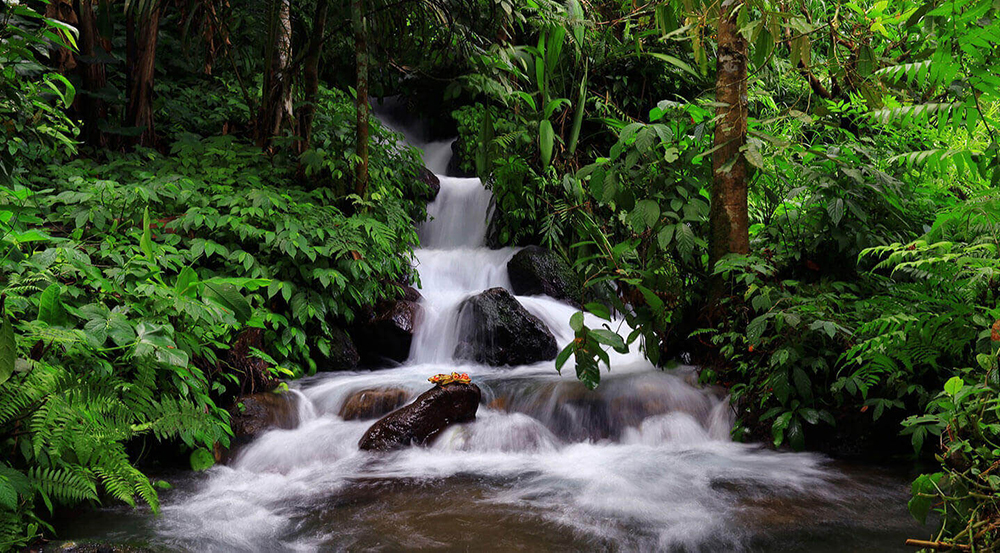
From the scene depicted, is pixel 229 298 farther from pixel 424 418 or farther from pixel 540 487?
pixel 540 487

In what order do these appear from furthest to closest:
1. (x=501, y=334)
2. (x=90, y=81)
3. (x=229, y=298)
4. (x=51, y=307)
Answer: (x=501, y=334) < (x=90, y=81) < (x=229, y=298) < (x=51, y=307)

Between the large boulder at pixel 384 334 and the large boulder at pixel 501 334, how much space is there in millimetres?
571

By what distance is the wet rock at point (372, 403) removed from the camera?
452 centimetres

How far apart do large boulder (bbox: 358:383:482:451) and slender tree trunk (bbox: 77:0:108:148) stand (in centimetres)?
445

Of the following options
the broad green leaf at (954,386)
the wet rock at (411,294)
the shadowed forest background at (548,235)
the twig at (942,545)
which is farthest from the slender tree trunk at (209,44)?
the twig at (942,545)

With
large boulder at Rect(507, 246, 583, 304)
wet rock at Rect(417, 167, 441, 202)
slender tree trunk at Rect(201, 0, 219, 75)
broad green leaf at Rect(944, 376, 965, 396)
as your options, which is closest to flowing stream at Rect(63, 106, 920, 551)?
broad green leaf at Rect(944, 376, 965, 396)

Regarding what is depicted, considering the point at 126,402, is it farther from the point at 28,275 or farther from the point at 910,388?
the point at 910,388

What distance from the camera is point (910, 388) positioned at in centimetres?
312

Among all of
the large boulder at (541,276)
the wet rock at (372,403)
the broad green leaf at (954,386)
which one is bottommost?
the wet rock at (372,403)

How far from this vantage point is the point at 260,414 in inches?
165

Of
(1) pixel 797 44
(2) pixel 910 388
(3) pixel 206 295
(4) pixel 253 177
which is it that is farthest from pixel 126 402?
(2) pixel 910 388

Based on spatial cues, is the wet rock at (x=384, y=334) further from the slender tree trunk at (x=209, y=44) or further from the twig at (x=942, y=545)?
the twig at (x=942, y=545)

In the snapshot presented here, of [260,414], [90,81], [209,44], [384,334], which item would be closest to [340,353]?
[384,334]

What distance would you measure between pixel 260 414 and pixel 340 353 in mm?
1559
